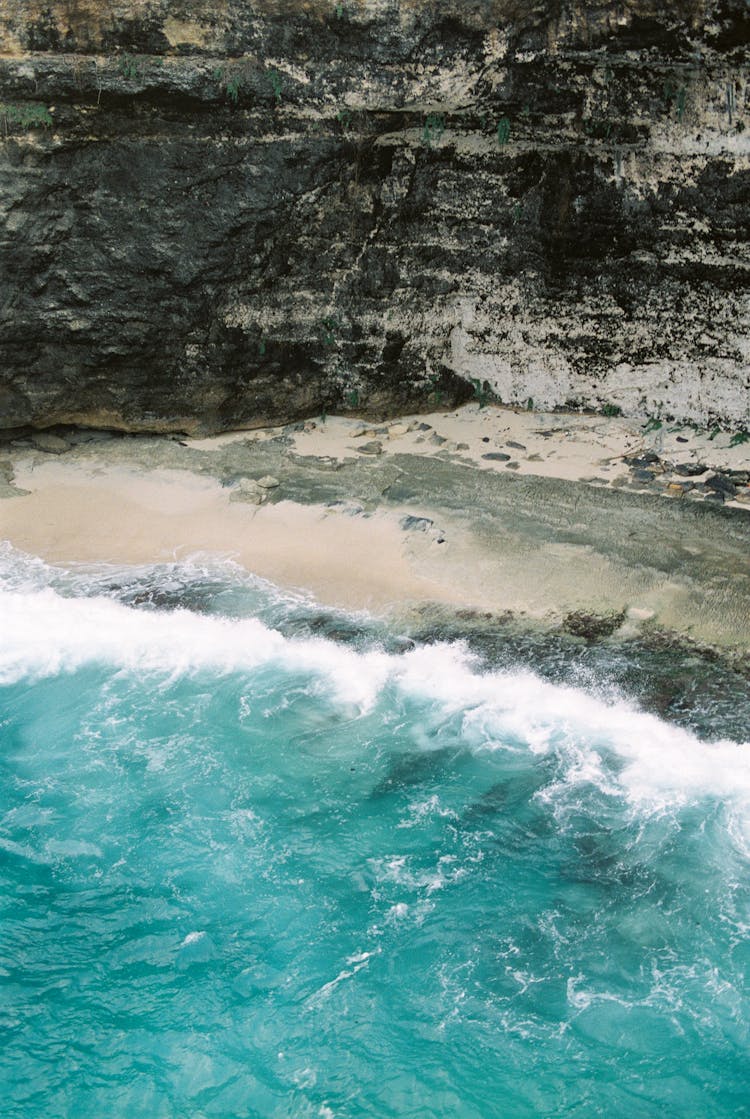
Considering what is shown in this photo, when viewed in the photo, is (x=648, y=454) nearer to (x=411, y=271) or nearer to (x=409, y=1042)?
(x=411, y=271)

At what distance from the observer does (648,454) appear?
10.2 m

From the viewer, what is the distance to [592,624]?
8.20 meters

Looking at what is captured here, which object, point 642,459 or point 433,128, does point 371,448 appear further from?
point 433,128

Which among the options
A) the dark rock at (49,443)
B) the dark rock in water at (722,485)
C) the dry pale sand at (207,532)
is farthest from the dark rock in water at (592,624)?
the dark rock at (49,443)

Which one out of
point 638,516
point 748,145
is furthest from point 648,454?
point 748,145

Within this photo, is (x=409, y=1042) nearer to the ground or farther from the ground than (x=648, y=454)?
nearer to the ground

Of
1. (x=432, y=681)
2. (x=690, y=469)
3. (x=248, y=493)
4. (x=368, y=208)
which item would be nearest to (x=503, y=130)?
(x=368, y=208)

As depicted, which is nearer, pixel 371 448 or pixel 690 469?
pixel 690 469

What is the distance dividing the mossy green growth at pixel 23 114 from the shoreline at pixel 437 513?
9.57 ft

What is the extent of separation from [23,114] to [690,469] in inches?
257

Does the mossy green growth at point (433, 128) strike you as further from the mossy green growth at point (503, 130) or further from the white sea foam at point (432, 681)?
the white sea foam at point (432, 681)

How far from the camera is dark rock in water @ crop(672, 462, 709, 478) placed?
32.4ft

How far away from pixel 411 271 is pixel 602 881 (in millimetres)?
6378

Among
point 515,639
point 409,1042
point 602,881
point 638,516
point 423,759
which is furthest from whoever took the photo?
point 638,516
